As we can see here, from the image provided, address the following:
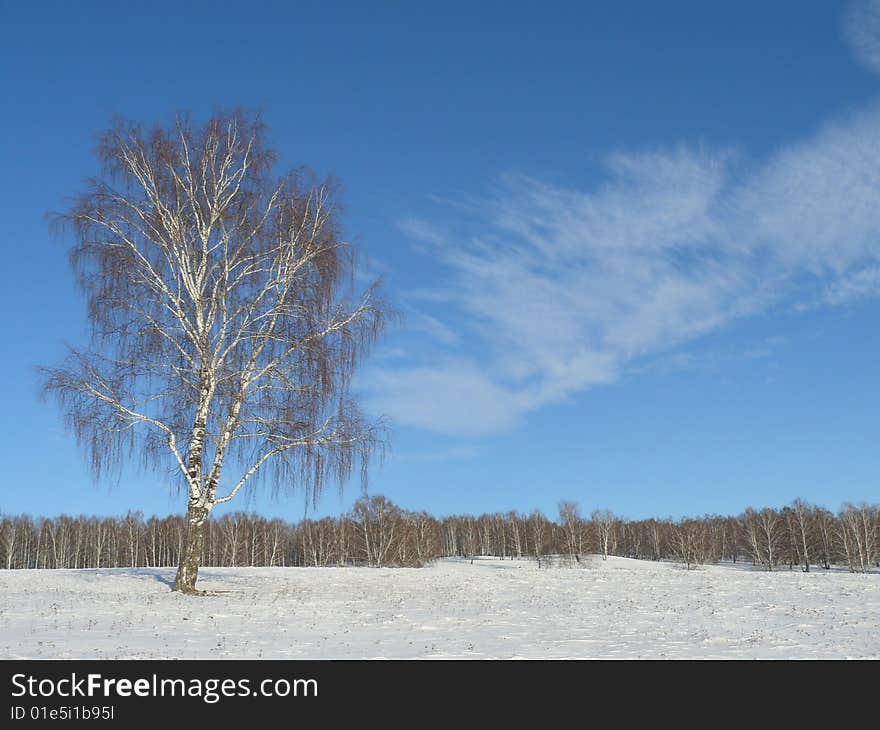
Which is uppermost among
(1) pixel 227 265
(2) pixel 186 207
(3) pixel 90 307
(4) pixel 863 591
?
(2) pixel 186 207

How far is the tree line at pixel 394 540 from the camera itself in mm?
83250

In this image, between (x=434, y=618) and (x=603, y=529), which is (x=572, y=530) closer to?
(x=603, y=529)

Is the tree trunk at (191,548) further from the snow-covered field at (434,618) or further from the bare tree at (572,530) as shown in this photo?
the bare tree at (572,530)

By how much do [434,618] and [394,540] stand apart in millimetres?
66532

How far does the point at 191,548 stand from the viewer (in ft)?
67.3

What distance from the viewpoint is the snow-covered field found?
12.1 m

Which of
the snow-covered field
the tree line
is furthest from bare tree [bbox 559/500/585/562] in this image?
the snow-covered field

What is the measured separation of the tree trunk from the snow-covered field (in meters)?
1.07

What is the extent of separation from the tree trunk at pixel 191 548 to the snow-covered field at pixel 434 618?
1066mm
